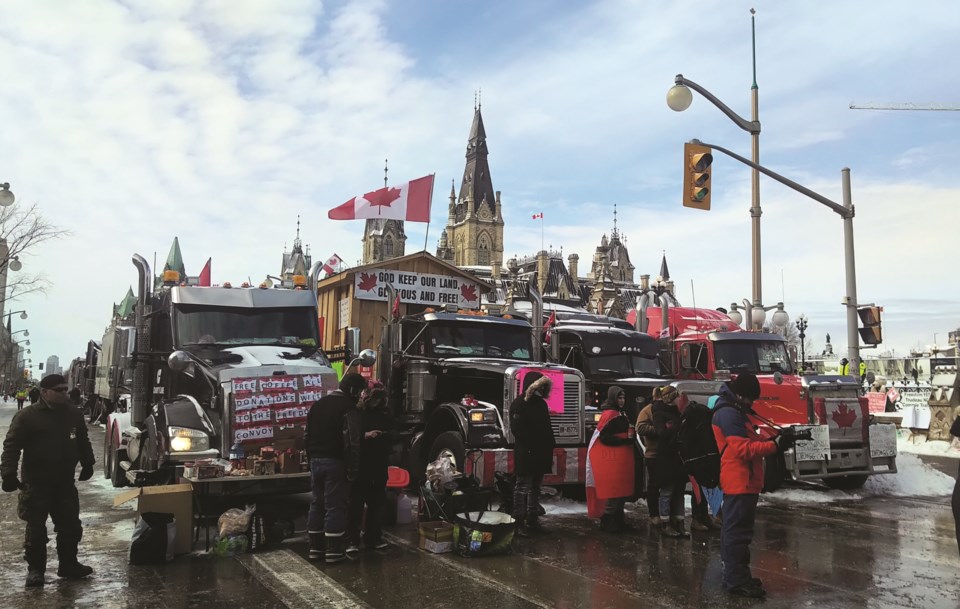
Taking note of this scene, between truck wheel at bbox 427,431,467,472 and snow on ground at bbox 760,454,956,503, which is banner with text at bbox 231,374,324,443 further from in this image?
snow on ground at bbox 760,454,956,503

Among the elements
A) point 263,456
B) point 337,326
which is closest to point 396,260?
point 337,326

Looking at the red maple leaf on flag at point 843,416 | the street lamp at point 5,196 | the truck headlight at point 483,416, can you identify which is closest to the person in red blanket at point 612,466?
the truck headlight at point 483,416

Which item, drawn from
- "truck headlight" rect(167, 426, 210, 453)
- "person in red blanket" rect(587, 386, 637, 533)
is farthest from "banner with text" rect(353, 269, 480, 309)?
"person in red blanket" rect(587, 386, 637, 533)

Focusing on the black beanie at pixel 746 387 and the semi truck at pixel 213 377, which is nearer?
the black beanie at pixel 746 387

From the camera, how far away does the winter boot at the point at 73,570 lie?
643 centimetres

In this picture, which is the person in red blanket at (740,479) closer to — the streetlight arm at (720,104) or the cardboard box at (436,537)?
the cardboard box at (436,537)

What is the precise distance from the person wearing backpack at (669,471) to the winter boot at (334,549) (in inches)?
147

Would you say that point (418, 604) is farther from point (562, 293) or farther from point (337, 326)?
point (562, 293)

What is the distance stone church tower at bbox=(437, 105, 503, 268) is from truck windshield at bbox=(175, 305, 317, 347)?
127 metres

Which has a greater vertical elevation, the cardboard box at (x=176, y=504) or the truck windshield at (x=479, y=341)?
the truck windshield at (x=479, y=341)

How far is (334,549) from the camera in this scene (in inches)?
275

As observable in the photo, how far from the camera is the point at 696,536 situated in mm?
8625

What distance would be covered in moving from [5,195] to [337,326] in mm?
9384

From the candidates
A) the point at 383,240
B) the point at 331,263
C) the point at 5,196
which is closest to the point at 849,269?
the point at 331,263
